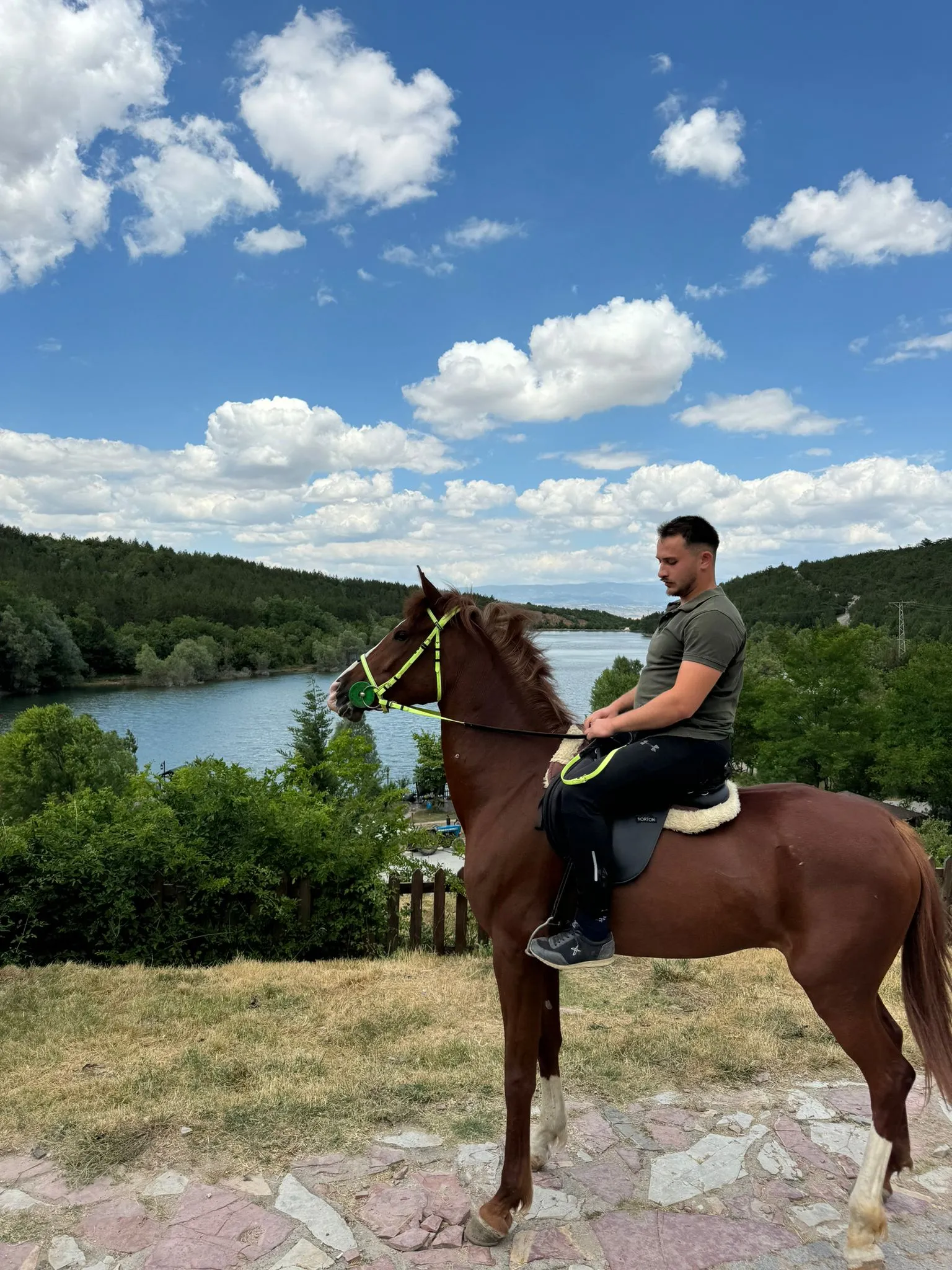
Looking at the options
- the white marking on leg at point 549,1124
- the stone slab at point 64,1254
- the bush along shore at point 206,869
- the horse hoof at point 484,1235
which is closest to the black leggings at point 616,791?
the white marking on leg at point 549,1124

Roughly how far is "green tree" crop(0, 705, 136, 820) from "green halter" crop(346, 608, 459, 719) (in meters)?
28.6

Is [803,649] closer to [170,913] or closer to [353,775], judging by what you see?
[353,775]

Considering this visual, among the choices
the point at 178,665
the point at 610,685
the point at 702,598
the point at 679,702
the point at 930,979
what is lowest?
the point at 178,665

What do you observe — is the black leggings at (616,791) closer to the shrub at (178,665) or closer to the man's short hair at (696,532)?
the man's short hair at (696,532)

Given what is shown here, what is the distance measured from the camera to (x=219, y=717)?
63.4 metres

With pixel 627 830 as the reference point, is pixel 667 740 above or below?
above

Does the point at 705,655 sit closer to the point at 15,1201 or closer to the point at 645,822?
the point at 645,822

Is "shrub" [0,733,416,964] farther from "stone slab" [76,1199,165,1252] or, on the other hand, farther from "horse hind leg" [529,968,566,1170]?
"horse hind leg" [529,968,566,1170]

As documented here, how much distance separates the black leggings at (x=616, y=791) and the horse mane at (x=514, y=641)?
49 centimetres

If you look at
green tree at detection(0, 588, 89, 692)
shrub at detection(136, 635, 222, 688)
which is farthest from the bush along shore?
shrub at detection(136, 635, 222, 688)

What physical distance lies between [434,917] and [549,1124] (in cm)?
466

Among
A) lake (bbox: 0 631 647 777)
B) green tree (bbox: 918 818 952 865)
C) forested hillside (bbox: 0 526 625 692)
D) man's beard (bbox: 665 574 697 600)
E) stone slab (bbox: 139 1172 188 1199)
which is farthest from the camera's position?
forested hillside (bbox: 0 526 625 692)

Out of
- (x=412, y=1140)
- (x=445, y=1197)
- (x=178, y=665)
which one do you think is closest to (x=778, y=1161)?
(x=445, y=1197)

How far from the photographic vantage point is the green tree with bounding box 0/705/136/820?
29328 millimetres
